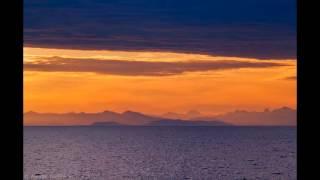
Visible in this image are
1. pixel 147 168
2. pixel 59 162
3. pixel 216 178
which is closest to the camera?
pixel 216 178
